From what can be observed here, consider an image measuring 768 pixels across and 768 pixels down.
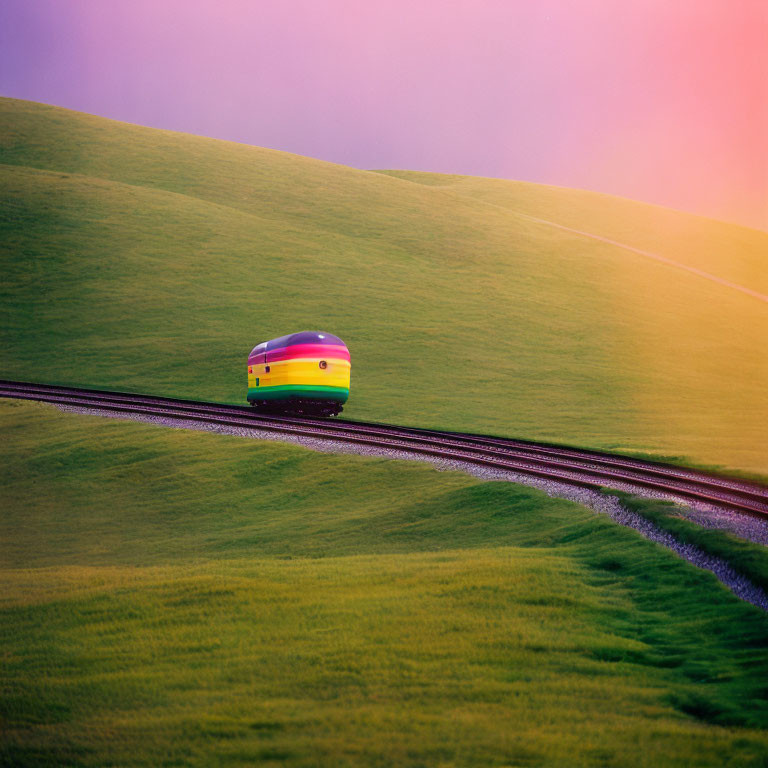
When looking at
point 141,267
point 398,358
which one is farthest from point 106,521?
point 141,267

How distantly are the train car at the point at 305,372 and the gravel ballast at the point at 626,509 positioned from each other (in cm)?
360

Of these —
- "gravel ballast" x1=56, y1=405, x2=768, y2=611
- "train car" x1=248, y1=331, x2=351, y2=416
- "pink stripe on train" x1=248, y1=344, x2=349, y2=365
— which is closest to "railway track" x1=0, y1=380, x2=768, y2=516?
"gravel ballast" x1=56, y1=405, x2=768, y2=611

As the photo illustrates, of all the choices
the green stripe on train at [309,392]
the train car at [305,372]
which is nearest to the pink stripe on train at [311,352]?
the train car at [305,372]

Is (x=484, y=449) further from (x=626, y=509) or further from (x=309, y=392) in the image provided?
(x=309, y=392)

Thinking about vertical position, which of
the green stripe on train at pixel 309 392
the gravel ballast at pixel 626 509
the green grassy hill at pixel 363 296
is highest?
the green grassy hill at pixel 363 296

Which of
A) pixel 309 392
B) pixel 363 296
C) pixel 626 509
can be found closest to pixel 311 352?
pixel 309 392

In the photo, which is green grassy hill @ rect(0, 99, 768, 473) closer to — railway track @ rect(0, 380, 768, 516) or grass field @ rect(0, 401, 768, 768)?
railway track @ rect(0, 380, 768, 516)

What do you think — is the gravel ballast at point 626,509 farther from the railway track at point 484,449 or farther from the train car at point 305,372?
the train car at point 305,372

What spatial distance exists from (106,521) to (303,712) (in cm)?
1268

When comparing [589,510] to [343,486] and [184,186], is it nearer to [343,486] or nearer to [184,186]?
[343,486]

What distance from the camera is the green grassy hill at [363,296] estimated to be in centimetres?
4219

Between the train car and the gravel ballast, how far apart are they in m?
3.60

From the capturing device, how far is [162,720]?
666cm

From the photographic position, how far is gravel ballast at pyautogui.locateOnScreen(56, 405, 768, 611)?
10.6 metres
